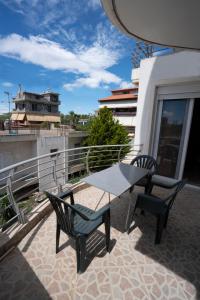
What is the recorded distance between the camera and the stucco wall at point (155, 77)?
3144 mm

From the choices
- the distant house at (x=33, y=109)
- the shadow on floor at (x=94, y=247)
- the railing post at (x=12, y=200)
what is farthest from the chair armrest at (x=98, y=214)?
the distant house at (x=33, y=109)

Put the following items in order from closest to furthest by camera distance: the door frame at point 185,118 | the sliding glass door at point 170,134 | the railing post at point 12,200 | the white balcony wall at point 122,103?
the railing post at point 12,200 < the door frame at point 185,118 < the sliding glass door at point 170,134 < the white balcony wall at point 122,103

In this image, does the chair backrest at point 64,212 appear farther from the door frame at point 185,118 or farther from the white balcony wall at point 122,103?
the white balcony wall at point 122,103

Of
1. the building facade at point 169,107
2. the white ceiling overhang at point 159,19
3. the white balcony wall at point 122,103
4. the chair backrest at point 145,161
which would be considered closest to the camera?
the white ceiling overhang at point 159,19

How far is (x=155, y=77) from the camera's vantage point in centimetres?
363

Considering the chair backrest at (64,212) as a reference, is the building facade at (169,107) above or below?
above

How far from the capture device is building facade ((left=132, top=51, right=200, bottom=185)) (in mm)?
3266

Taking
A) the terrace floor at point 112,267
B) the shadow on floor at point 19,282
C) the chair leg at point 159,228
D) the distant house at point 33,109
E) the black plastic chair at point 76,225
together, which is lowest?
the shadow on floor at point 19,282

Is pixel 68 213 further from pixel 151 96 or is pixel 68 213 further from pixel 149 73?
pixel 149 73

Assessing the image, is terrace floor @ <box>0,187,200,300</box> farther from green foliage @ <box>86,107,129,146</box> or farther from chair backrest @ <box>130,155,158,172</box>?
green foliage @ <box>86,107,129,146</box>

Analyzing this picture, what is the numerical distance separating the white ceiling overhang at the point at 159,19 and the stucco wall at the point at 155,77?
1.62 meters

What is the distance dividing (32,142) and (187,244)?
476 inches

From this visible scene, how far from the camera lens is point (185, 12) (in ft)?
4.10

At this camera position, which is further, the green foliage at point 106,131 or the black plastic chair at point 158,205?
the green foliage at point 106,131
